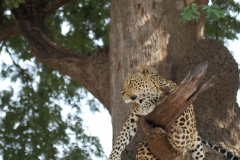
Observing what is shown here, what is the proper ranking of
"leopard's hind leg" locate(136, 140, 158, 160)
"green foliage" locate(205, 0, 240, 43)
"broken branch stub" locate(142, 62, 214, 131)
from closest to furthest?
"broken branch stub" locate(142, 62, 214, 131) → "leopard's hind leg" locate(136, 140, 158, 160) → "green foliage" locate(205, 0, 240, 43)

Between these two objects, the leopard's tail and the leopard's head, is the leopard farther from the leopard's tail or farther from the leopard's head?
the leopard's tail

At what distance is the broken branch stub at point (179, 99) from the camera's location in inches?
279

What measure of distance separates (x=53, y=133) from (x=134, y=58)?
17.4 feet

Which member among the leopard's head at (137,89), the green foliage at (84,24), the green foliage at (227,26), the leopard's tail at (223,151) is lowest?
the leopard's tail at (223,151)

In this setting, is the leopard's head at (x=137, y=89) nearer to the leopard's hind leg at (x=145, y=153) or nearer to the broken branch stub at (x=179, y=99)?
the broken branch stub at (x=179, y=99)

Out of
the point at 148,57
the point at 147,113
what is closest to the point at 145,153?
the point at 147,113

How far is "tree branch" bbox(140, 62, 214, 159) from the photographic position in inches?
A: 279

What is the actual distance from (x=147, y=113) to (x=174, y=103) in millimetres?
427

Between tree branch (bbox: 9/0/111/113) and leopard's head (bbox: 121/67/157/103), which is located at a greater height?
tree branch (bbox: 9/0/111/113)

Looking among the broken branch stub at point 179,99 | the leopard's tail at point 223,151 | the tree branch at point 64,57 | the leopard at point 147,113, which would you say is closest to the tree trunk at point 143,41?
the tree branch at point 64,57

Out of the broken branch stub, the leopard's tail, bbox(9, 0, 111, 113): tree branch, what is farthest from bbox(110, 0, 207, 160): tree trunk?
the broken branch stub

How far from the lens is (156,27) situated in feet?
34.3

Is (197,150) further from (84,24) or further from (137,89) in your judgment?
(84,24)

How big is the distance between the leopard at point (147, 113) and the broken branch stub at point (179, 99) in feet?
0.42
